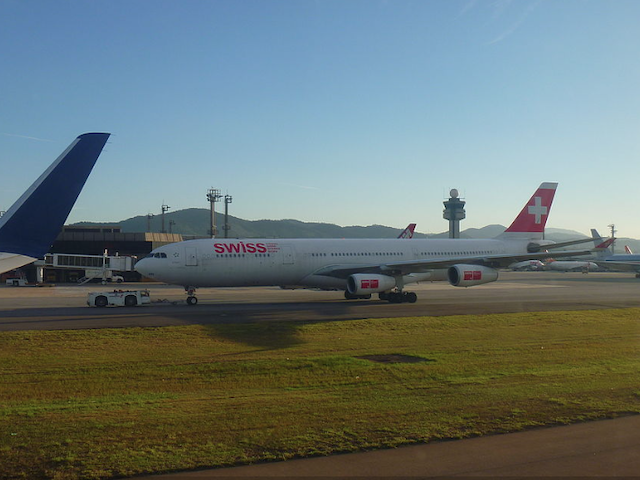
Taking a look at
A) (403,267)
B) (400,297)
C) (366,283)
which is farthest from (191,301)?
(403,267)

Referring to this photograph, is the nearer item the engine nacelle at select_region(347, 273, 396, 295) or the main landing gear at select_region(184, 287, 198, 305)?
the engine nacelle at select_region(347, 273, 396, 295)

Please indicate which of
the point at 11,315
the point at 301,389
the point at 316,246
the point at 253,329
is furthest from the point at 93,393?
the point at 316,246

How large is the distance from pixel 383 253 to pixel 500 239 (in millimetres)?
12088

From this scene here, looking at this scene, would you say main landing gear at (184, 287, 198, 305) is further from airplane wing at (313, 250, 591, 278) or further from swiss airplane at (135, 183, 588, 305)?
airplane wing at (313, 250, 591, 278)

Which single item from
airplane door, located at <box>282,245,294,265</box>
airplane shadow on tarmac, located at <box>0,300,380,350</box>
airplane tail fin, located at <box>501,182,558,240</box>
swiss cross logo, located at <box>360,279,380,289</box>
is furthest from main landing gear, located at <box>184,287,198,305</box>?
airplane tail fin, located at <box>501,182,558,240</box>

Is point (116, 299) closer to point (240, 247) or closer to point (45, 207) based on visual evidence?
point (240, 247)

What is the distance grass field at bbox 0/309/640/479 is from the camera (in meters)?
9.82

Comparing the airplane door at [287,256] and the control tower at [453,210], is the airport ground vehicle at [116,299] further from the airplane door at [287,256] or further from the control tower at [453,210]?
the control tower at [453,210]

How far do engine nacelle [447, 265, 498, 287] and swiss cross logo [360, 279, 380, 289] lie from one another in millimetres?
5263

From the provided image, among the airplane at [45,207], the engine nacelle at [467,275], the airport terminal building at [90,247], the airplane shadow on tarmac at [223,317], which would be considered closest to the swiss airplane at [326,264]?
the engine nacelle at [467,275]

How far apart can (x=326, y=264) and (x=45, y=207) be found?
27870mm

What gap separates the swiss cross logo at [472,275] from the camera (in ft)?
125

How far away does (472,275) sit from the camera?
1502 inches

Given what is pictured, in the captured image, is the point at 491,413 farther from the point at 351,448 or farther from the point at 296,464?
the point at 296,464
